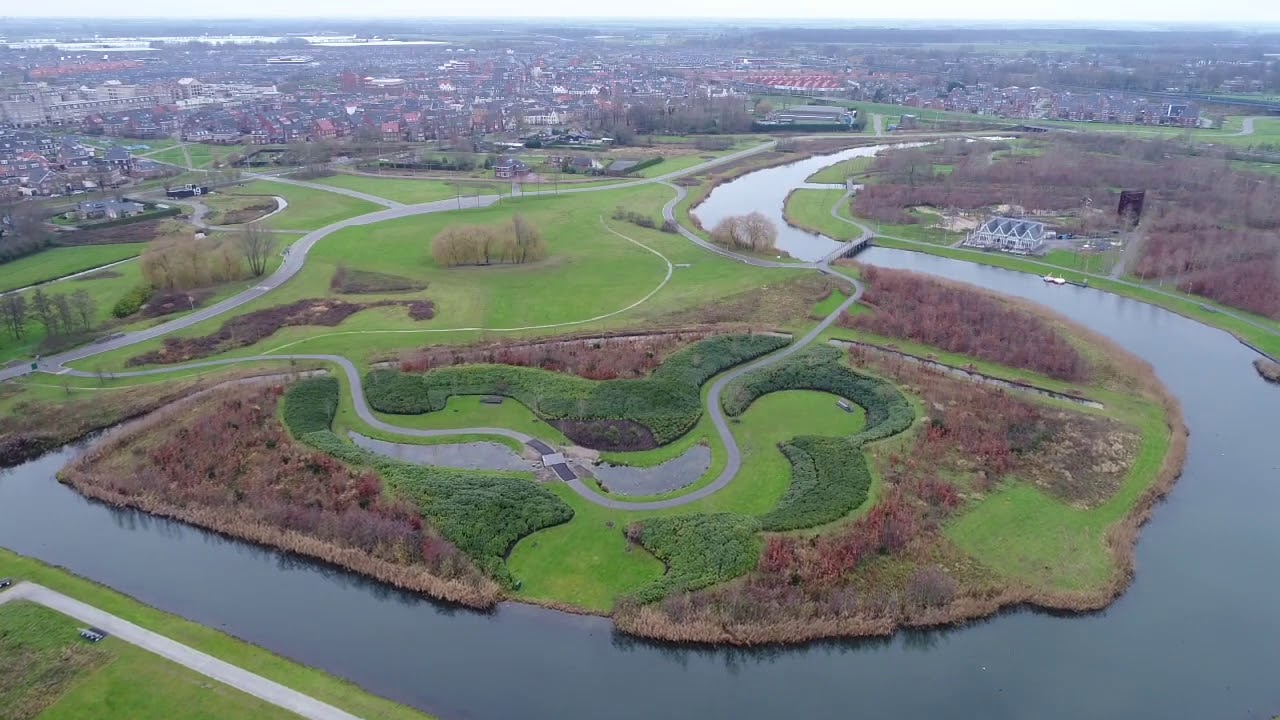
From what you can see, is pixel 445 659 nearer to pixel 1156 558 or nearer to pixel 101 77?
pixel 1156 558

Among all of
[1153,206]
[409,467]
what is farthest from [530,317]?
[1153,206]

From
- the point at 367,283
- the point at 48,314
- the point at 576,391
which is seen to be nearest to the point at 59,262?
the point at 48,314

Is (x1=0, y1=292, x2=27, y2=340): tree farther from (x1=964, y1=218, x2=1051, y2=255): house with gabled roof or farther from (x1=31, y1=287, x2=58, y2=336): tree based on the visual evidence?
(x1=964, y1=218, x2=1051, y2=255): house with gabled roof

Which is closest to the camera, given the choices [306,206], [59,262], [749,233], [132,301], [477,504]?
[477,504]

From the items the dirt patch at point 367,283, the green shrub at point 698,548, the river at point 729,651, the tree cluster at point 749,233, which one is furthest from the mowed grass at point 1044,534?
the dirt patch at point 367,283

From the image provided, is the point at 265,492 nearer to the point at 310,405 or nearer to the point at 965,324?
the point at 310,405

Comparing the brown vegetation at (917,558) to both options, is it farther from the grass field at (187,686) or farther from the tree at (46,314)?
the tree at (46,314)

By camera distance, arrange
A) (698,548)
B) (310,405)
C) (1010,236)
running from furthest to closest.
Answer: (1010,236) → (310,405) → (698,548)

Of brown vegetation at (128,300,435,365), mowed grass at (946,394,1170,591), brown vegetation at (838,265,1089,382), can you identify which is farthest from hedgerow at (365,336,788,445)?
mowed grass at (946,394,1170,591)

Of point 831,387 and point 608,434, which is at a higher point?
point 831,387
